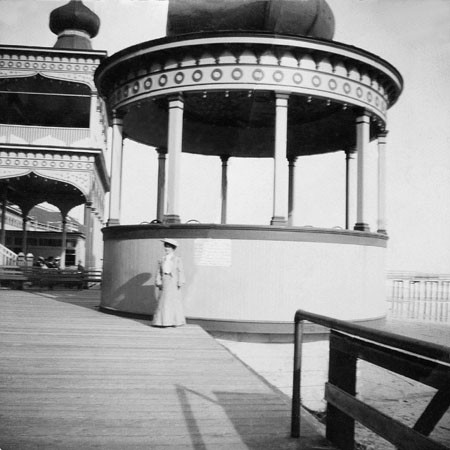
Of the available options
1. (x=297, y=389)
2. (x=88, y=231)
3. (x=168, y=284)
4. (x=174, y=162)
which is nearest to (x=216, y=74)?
(x=174, y=162)

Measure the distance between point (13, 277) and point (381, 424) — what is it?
1679cm

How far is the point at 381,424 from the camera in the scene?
8.90ft

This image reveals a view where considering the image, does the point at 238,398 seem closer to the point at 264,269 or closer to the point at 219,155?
the point at 264,269

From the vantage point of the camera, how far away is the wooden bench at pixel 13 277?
682 inches

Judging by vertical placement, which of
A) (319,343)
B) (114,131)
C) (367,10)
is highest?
(114,131)

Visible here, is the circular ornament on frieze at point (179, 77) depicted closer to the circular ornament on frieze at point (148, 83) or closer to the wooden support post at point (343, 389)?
the circular ornament on frieze at point (148, 83)

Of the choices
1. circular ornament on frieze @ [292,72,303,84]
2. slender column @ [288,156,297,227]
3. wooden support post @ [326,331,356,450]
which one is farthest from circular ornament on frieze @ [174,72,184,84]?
wooden support post @ [326,331,356,450]

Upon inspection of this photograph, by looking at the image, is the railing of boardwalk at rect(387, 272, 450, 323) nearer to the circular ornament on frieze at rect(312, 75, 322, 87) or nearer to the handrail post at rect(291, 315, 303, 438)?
the circular ornament on frieze at rect(312, 75, 322, 87)

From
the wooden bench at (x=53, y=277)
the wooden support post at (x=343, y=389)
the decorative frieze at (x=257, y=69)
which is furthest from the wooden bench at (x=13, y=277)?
the wooden support post at (x=343, y=389)

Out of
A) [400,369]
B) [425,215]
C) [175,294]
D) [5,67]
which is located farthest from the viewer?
[5,67]

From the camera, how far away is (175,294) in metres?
8.74

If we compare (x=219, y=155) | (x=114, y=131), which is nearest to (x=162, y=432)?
(x=114, y=131)

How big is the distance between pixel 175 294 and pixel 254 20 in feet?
18.3

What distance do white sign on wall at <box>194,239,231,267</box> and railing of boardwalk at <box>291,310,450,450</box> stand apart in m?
5.22
